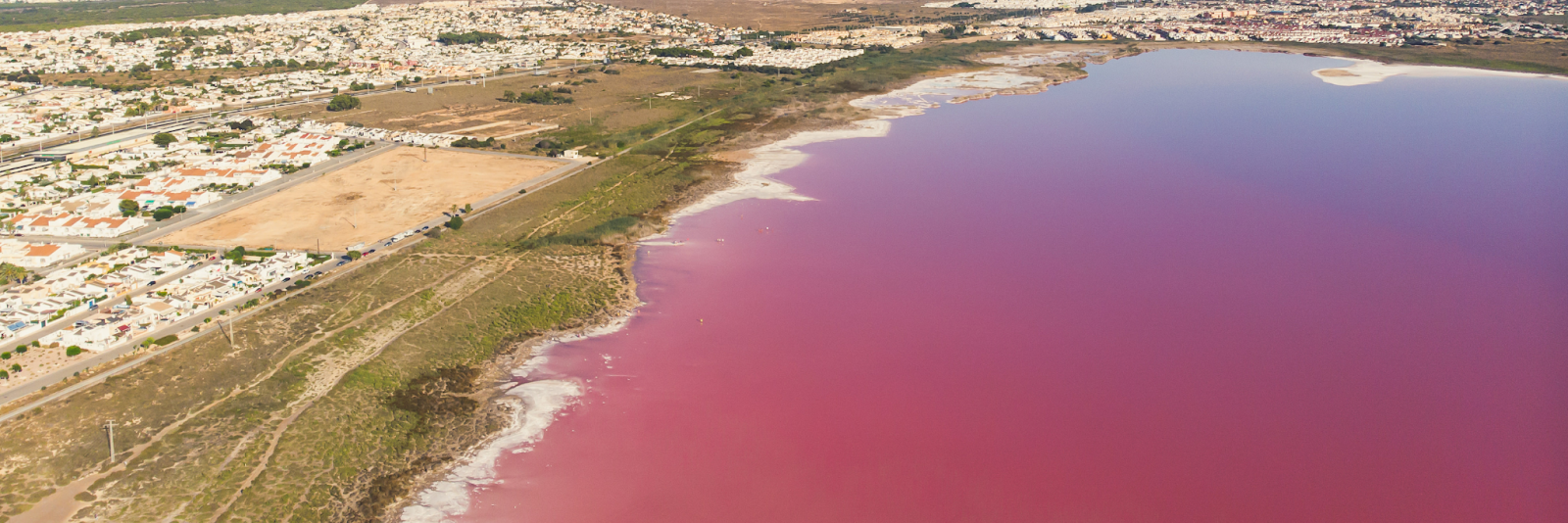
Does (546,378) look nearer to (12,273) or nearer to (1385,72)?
(12,273)

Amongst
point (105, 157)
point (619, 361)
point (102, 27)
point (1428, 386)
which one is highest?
point (102, 27)

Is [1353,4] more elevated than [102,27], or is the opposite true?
[102,27]

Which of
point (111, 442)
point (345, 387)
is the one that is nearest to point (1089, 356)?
point (345, 387)

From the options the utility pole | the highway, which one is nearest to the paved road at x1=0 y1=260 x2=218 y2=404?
the utility pole

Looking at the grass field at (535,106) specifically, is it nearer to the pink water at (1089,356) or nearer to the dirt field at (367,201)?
the dirt field at (367,201)

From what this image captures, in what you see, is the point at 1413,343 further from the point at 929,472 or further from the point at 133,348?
the point at 133,348

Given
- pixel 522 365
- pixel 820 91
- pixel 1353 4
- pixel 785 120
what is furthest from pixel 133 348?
pixel 1353 4
